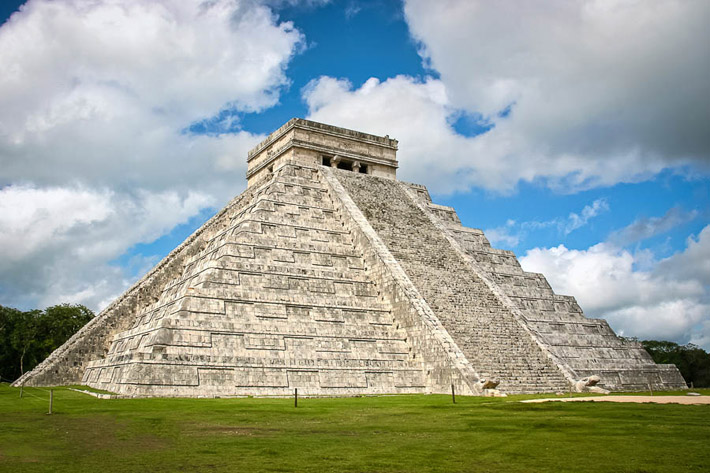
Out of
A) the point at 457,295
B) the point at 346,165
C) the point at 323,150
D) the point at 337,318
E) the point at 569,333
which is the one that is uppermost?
the point at 323,150

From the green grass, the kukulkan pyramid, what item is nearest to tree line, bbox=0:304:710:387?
the kukulkan pyramid

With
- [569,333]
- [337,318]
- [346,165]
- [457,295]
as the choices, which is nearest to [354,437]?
[337,318]

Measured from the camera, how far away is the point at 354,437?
9.23 m

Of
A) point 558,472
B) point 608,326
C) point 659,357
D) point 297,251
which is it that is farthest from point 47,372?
point 659,357

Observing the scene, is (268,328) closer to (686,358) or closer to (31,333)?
(31,333)

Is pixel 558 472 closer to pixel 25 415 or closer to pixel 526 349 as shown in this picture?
pixel 25 415

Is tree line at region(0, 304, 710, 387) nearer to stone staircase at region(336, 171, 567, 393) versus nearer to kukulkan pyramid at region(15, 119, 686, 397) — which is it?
kukulkan pyramid at region(15, 119, 686, 397)

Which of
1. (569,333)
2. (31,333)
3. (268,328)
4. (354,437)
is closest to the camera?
(354,437)

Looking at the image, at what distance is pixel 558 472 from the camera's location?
6.70 metres

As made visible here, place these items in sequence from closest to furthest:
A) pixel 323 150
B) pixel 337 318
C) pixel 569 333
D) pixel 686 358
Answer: pixel 337 318 → pixel 569 333 → pixel 323 150 → pixel 686 358

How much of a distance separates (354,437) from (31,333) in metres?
29.8

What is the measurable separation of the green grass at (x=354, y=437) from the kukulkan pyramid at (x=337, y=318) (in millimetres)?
3051

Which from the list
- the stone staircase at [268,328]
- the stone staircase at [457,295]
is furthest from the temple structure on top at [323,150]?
the stone staircase at [268,328]

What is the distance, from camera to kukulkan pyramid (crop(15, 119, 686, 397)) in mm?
17016
